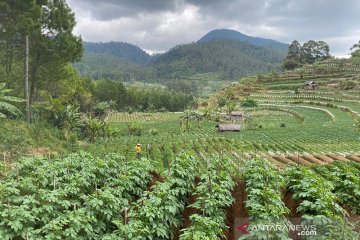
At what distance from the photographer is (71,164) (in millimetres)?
14102

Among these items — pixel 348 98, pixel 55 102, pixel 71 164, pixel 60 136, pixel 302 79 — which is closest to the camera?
pixel 71 164

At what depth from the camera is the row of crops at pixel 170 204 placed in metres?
8.02

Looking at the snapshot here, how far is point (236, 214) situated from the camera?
11.4 m

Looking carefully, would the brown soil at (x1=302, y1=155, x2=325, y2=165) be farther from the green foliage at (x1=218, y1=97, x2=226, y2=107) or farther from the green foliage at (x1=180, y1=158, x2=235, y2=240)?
the green foliage at (x1=218, y1=97, x2=226, y2=107)

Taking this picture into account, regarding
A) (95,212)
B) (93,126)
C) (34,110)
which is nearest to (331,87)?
(93,126)

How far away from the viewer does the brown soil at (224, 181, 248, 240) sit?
33.7ft

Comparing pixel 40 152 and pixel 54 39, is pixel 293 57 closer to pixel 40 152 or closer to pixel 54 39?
pixel 54 39

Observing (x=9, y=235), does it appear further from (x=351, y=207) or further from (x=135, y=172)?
(x=351, y=207)

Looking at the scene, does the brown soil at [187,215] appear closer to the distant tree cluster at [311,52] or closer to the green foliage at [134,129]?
the green foliage at [134,129]

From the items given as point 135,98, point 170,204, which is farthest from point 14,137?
point 135,98

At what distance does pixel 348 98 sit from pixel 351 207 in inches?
2596

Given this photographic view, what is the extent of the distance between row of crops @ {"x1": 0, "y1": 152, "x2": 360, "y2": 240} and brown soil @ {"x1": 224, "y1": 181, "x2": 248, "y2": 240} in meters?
0.04

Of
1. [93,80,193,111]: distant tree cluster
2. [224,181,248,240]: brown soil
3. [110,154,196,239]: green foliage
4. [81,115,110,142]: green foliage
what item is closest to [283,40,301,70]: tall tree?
[93,80,193,111]: distant tree cluster

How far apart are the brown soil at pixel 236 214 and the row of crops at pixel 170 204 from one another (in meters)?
0.04
